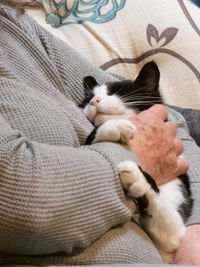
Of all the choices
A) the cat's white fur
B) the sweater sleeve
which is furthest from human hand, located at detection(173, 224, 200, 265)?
the sweater sleeve

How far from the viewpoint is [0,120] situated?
2.46 feet

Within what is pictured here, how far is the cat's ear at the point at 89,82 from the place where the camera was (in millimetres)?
1271

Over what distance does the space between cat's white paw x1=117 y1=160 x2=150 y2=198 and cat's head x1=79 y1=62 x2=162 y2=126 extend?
43cm

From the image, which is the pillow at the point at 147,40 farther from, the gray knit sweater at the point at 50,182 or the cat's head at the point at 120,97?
the gray knit sweater at the point at 50,182

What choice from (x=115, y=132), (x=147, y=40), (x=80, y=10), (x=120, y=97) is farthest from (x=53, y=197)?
(x=80, y=10)

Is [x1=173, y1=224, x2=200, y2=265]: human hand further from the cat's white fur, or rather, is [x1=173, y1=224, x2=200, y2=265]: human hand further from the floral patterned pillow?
the floral patterned pillow

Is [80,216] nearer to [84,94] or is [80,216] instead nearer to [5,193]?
[5,193]

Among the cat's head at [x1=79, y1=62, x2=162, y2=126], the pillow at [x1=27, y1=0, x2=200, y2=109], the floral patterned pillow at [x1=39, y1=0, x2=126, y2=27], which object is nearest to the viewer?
the cat's head at [x1=79, y1=62, x2=162, y2=126]

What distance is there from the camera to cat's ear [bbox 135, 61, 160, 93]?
140 cm

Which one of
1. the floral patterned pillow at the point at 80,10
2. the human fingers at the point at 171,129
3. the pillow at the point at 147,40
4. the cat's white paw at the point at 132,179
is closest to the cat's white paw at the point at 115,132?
the cat's white paw at the point at 132,179

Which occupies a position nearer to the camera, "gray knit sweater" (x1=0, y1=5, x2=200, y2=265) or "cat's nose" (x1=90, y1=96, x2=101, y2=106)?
"gray knit sweater" (x1=0, y1=5, x2=200, y2=265)

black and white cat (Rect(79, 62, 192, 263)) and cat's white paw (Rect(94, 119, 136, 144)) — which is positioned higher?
cat's white paw (Rect(94, 119, 136, 144))

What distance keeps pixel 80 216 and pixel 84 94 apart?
630mm

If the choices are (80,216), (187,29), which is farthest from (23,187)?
(187,29)
